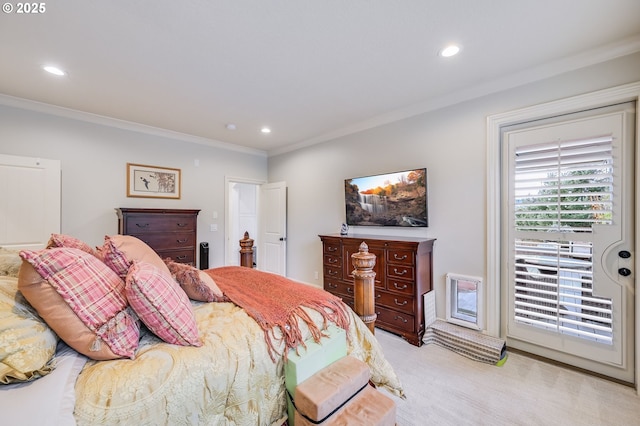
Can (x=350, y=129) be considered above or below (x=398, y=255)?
above

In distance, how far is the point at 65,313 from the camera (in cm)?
102

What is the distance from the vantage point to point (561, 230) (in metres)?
2.35

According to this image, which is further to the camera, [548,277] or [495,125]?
[495,125]

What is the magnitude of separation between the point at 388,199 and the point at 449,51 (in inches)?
69.2

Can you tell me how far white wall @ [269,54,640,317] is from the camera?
7.80ft

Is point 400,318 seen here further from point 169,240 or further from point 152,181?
point 152,181

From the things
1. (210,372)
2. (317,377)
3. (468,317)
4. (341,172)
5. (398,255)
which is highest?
(341,172)

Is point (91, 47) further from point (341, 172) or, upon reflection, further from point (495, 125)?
point (495, 125)

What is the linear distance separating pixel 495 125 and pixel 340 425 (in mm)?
2867

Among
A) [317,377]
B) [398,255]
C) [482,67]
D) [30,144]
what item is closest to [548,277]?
[398,255]

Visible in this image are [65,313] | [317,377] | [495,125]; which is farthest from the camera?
[495,125]

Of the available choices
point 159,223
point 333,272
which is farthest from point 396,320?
point 159,223

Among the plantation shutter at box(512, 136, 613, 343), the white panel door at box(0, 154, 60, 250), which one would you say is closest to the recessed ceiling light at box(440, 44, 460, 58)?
the plantation shutter at box(512, 136, 613, 343)

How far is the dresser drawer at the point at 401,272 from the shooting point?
2.81 metres
